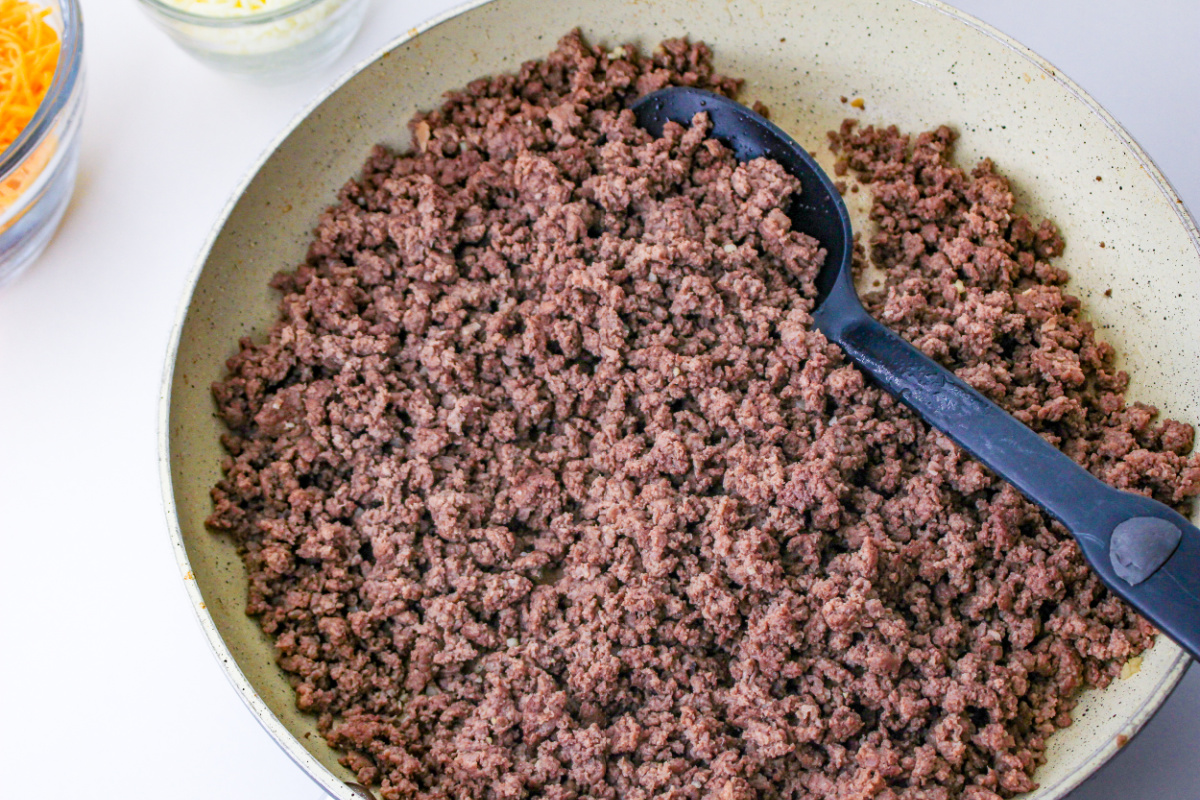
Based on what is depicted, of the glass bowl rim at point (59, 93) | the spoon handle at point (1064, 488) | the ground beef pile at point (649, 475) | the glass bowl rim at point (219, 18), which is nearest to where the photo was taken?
the spoon handle at point (1064, 488)

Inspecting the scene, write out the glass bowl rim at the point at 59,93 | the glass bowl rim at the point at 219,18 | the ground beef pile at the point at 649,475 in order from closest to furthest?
the ground beef pile at the point at 649,475 → the glass bowl rim at the point at 59,93 → the glass bowl rim at the point at 219,18

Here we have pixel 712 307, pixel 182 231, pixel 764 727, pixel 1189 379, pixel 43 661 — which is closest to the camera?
pixel 764 727

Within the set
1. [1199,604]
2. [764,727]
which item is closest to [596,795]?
[764,727]

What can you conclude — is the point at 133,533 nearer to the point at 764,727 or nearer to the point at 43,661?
the point at 43,661

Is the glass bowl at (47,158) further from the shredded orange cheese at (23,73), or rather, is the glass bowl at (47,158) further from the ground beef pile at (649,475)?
the ground beef pile at (649,475)

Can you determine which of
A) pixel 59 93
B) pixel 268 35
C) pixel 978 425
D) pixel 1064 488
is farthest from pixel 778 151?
pixel 59 93

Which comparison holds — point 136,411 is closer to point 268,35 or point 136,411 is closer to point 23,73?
point 23,73

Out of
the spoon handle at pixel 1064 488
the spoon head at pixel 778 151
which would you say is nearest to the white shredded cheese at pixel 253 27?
the spoon head at pixel 778 151

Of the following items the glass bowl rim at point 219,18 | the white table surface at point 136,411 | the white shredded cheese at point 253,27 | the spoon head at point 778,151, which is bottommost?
the white table surface at point 136,411

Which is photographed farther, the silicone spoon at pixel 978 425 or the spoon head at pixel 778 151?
the spoon head at pixel 778 151
